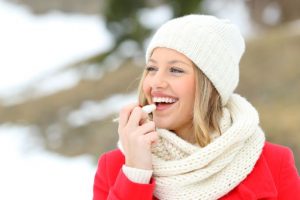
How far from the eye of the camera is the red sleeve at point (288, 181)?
6.53ft

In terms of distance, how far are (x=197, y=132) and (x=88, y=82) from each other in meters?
8.59

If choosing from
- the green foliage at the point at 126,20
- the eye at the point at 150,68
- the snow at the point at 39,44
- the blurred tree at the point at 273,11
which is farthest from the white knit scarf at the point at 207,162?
the blurred tree at the point at 273,11

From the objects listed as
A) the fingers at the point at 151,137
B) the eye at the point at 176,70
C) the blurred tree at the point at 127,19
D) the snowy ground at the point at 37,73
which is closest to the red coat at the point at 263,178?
the fingers at the point at 151,137

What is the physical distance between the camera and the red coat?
1.98 meters

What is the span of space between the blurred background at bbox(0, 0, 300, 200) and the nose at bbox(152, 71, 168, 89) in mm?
3786

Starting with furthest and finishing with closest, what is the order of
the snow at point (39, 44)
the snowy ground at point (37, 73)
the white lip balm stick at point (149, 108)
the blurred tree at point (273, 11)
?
the snow at point (39, 44) < the blurred tree at point (273, 11) < the snowy ground at point (37, 73) < the white lip balm stick at point (149, 108)

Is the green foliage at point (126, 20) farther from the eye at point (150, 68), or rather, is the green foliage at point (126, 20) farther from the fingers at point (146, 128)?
the fingers at point (146, 128)

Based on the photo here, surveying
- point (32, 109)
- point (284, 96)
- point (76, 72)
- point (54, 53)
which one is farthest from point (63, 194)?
point (54, 53)

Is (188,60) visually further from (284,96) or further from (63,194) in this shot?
(284,96)

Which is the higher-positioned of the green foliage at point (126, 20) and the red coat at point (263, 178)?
the green foliage at point (126, 20)

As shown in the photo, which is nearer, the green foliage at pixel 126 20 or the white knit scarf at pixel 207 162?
the white knit scarf at pixel 207 162

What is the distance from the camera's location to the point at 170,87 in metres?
1.99

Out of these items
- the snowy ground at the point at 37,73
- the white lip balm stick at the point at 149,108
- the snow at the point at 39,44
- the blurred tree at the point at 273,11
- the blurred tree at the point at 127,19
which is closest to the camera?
the white lip balm stick at the point at 149,108

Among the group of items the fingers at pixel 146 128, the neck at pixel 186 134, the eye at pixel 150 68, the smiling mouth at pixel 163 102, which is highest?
the eye at pixel 150 68
